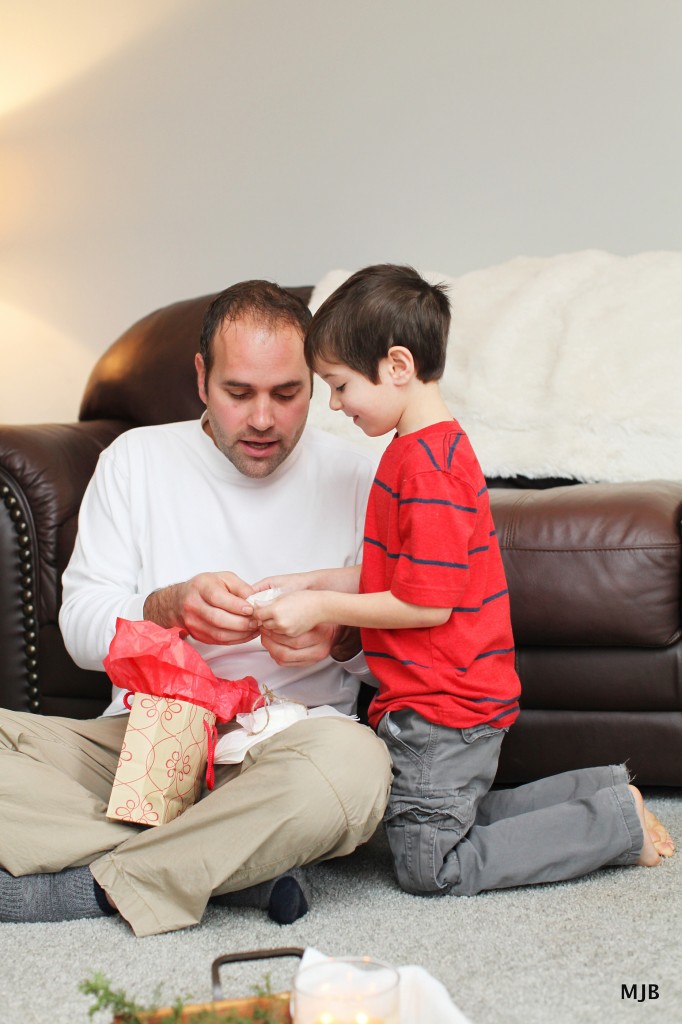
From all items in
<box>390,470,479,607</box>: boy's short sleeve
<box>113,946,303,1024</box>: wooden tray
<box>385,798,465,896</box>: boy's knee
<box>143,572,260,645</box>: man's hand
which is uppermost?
<box>390,470,479,607</box>: boy's short sleeve

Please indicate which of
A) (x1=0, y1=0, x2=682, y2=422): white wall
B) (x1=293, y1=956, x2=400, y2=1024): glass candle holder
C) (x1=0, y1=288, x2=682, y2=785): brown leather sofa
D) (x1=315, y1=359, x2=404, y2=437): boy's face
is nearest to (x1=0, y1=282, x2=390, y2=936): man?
(x1=315, y1=359, x2=404, y2=437): boy's face

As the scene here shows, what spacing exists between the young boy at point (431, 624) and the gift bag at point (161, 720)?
117 millimetres

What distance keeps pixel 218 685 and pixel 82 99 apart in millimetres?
2357

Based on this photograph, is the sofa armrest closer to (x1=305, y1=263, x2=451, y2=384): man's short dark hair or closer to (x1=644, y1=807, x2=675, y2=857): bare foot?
(x1=305, y1=263, x2=451, y2=384): man's short dark hair

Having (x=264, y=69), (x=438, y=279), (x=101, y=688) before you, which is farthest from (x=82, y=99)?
(x=101, y=688)

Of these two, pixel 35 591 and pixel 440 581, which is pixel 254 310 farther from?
pixel 35 591

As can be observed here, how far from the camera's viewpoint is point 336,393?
4.40 ft

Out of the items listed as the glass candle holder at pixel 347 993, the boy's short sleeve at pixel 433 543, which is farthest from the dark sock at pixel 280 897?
the glass candle holder at pixel 347 993

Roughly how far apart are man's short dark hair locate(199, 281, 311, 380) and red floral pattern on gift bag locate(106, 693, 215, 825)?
21.6 inches

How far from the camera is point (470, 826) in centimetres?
131

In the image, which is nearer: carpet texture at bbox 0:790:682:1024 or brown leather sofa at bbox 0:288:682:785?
carpet texture at bbox 0:790:682:1024

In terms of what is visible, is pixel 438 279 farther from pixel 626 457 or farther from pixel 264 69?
pixel 264 69

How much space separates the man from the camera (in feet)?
3.87

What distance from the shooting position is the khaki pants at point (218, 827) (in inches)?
45.9
